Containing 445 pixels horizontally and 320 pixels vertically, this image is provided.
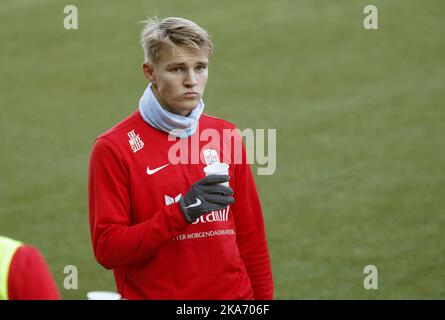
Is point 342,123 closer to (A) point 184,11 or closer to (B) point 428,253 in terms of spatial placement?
(B) point 428,253

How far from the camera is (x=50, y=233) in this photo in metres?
7.68

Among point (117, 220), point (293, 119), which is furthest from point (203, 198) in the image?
point (293, 119)

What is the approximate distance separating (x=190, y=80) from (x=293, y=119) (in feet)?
25.8

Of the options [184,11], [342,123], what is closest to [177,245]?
[342,123]

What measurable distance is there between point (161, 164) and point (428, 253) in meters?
4.34

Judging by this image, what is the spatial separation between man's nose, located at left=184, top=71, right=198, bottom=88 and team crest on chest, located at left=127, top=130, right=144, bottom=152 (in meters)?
0.30

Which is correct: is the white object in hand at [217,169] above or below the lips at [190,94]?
below

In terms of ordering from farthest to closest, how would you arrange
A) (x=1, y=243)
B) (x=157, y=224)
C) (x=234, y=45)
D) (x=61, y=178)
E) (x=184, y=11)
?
(x=184, y=11)
(x=234, y=45)
(x=61, y=178)
(x=157, y=224)
(x=1, y=243)

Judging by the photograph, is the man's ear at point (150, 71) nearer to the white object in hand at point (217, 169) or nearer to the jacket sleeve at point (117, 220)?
the jacket sleeve at point (117, 220)

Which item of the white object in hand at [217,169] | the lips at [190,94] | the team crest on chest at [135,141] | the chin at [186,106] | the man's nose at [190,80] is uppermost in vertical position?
the man's nose at [190,80]

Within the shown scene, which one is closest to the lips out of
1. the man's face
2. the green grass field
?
the man's face

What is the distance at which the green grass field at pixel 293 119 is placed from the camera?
697 centimetres

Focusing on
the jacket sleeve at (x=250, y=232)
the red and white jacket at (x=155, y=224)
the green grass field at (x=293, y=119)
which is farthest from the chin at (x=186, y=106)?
the green grass field at (x=293, y=119)

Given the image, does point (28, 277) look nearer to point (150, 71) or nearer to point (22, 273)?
point (22, 273)
